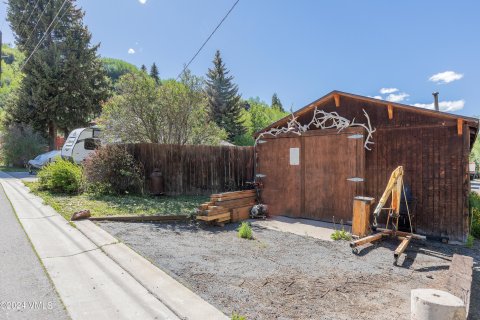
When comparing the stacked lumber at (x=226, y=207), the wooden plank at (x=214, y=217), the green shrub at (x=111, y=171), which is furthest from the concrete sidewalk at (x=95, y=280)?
the green shrub at (x=111, y=171)

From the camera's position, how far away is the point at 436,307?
2211 mm

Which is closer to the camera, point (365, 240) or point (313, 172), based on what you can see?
point (365, 240)

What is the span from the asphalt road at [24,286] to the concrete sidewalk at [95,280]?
10cm

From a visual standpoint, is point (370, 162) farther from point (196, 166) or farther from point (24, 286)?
point (24, 286)

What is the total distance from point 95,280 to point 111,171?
6139 millimetres

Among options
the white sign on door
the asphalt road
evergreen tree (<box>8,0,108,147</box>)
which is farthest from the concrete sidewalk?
evergreen tree (<box>8,0,108,147</box>)

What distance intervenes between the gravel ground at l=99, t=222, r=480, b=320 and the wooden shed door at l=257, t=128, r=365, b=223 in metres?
1.55

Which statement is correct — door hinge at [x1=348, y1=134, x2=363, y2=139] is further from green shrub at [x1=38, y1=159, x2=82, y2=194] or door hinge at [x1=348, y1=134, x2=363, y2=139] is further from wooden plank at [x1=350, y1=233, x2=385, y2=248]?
green shrub at [x1=38, y1=159, x2=82, y2=194]

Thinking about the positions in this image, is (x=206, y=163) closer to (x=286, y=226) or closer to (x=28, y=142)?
(x=286, y=226)

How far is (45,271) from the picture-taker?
3674 mm

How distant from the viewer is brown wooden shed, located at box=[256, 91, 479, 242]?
18.0 feet

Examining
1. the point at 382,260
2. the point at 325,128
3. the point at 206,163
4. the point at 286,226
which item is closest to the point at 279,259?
the point at 382,260

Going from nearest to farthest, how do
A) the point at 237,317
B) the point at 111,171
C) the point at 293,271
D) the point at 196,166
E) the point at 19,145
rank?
the point at 237,317 → the point at 293,271 → the point at 111,171 → the point at 196,166 → the point at 19,145

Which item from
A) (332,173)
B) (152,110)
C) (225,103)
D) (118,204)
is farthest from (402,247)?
(225,103)
